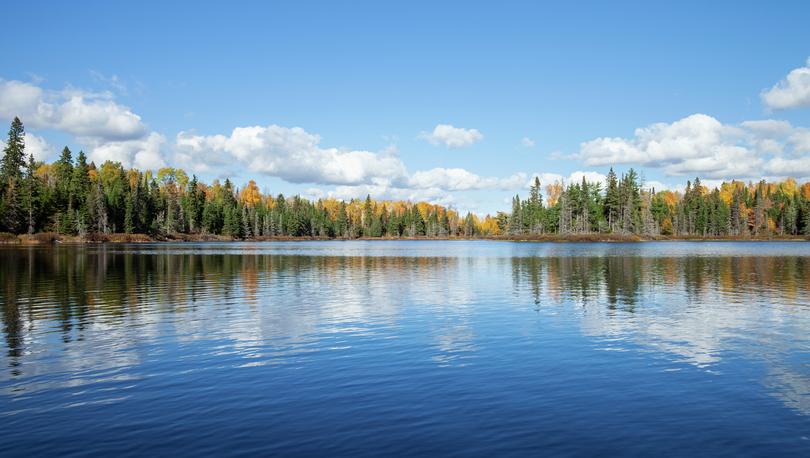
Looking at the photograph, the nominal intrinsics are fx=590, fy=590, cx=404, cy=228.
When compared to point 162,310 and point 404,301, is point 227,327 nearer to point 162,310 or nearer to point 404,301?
point 162,310

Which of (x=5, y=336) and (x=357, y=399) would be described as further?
(x=5, y=336)

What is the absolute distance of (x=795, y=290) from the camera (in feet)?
139

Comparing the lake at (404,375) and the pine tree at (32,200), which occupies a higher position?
the pine tree at (32,200)

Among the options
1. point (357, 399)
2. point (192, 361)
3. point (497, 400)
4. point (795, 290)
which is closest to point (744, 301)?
point (795, 290)

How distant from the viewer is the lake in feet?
42.0

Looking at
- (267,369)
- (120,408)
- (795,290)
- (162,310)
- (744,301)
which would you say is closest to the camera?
(120,408)

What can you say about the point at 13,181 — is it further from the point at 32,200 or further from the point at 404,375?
the point at 404,375

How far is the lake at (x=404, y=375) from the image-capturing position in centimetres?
1280

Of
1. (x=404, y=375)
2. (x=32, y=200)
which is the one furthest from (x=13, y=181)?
(x=404, y=375)

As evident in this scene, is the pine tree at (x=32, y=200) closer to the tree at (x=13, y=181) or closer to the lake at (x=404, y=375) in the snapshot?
the tree at (x=13, y=181)

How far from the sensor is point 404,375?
1836cm

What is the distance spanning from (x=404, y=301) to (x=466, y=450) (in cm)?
2474

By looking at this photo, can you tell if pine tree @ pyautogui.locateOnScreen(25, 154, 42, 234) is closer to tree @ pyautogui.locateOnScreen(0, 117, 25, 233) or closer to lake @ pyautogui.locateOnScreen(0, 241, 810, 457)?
tree @ pyautogui.locateOnScreen(0, 117, 25, 233)

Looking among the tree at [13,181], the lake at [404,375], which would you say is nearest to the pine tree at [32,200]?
the tree at [13,181]
